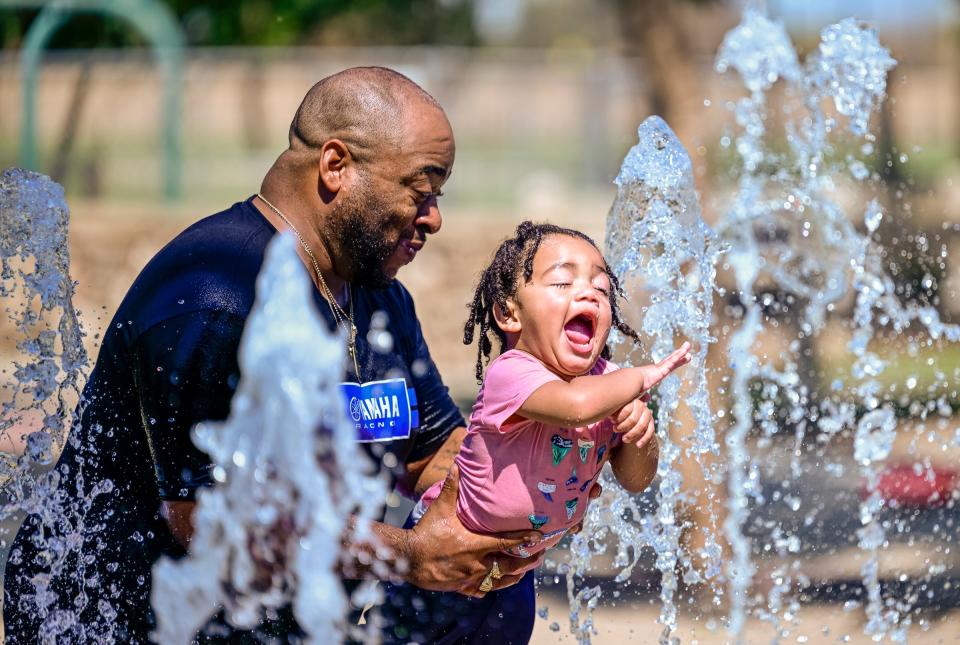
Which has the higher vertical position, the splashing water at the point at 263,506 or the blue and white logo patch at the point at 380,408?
the blue and white logo patch at the point at 380,408

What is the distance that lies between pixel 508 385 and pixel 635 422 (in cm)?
30

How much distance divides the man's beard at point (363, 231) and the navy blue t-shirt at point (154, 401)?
0.13 meters

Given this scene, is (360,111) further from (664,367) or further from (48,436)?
(48,436)

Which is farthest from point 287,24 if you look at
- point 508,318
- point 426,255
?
point 508,318

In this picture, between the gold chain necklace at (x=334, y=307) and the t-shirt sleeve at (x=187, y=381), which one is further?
the gold chain necklace at (x=334, y=307)

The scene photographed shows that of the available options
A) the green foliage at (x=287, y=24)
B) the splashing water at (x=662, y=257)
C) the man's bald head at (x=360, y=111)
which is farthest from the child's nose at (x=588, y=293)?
the green foliage at (x=287, y=24)

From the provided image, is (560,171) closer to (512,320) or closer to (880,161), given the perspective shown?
(880,161)

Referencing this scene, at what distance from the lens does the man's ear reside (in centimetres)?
297

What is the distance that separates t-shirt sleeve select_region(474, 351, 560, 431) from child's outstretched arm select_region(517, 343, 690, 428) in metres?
0.04

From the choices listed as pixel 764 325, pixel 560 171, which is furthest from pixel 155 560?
pixel 560 171

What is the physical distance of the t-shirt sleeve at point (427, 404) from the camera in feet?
10.9

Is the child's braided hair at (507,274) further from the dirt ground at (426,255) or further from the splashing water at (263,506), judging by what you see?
the dirt ground at (426,255)

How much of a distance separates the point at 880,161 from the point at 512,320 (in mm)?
9354

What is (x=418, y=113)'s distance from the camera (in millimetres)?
3004
